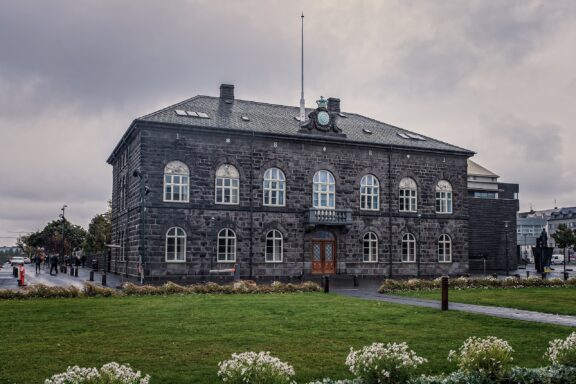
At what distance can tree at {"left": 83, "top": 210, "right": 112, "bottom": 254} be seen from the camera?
214 ft

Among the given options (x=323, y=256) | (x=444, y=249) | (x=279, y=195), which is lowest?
(x=323, y=256)

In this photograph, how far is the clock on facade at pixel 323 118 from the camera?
1596 inches

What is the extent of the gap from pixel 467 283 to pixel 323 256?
12.5m

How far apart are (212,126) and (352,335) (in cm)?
2522

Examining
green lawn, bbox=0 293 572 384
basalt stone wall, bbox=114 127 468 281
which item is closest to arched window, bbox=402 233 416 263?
basalt stone wall, bbox=114 127 468 281

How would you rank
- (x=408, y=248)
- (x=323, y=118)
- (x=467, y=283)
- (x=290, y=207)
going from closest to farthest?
(x=467, y=283) → (x=290, y=207) → (x=323, y=118) → (x=408, y=248)

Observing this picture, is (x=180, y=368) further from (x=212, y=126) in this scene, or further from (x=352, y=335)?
(x=212, y=126)

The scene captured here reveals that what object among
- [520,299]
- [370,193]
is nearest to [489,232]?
[370,193]

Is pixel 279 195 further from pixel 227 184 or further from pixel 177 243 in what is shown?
pixel 177 243

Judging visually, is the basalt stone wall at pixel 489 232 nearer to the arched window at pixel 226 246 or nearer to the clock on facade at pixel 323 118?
the clock on facade at pixel 323 118

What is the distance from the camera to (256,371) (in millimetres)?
6688

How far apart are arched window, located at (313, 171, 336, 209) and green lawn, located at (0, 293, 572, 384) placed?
20038mm

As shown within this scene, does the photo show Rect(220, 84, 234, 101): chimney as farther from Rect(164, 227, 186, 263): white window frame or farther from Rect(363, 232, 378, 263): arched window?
Rect(363, 232, 378, 263): arched window

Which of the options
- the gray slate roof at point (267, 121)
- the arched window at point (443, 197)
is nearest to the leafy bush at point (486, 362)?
the gray slate roof at point (267, 121)
